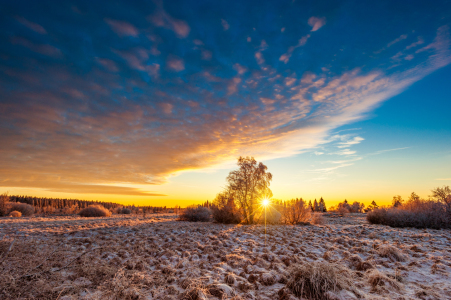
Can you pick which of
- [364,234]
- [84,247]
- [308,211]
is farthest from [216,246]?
[308,211]

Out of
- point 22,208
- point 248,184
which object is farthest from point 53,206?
point 248,184

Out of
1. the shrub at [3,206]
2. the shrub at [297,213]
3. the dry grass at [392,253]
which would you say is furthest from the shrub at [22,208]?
the dry grass at [392,253]

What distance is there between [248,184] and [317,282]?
49.6ft

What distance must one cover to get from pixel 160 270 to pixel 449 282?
25.5 feet

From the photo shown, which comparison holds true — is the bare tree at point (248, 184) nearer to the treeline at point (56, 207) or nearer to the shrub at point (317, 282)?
the shrub at point (317, 282)

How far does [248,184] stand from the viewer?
63.4 ft

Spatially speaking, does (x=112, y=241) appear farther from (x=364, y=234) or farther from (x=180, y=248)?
(x=364, y=234)

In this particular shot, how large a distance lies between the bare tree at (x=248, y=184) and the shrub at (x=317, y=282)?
574 inches

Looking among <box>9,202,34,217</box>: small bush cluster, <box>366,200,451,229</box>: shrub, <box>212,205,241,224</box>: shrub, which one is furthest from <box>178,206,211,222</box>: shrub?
<box>9,202,34,217</box>: small bush cluster

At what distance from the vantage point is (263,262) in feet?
21.7

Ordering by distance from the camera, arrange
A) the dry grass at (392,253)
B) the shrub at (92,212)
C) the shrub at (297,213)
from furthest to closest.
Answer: the shrub at (92,212) < the shrub at (297,213) < the dry grass at (392,253)

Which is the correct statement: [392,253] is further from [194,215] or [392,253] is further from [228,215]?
[194,215]

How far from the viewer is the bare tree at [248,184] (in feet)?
63.0

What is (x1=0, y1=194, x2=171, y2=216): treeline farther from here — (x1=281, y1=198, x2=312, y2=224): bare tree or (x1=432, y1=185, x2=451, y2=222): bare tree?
(x1=432, y1=185, x2=451, y2=222): bare tree
